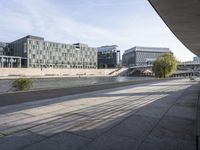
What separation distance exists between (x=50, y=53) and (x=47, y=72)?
1386cm

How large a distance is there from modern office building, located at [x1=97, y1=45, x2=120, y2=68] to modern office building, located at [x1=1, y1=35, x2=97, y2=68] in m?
26.2

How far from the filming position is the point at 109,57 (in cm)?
17675

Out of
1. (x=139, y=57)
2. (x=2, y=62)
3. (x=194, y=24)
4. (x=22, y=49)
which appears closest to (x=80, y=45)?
(x=22, y=49)

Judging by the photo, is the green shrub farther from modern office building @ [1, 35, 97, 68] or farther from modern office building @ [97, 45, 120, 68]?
modern office building @ [97, 45, 120, 68]

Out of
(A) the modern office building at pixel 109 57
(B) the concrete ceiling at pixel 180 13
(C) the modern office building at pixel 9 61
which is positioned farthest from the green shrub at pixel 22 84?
(A) the modern office building at pixel 109 57

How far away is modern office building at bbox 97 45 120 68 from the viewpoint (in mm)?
173375

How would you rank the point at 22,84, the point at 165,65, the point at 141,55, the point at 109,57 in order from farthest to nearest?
1. the point at 141,55
2. the point at 109,57
3. the point at 165,65
4. the point at 22,84

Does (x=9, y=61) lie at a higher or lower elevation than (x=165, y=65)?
higher

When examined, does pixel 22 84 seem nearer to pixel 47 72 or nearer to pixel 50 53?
pixel 47 72

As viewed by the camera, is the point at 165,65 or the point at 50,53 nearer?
the point at 165,65

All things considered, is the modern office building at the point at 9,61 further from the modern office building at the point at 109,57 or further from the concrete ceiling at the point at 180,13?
the concrete ceiling at the point at 180,13

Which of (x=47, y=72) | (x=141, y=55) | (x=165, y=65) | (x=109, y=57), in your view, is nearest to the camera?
(x=165, y=65)

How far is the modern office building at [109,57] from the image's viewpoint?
6826 inches

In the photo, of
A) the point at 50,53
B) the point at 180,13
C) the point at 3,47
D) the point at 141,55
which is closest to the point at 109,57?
the point at 141,55
